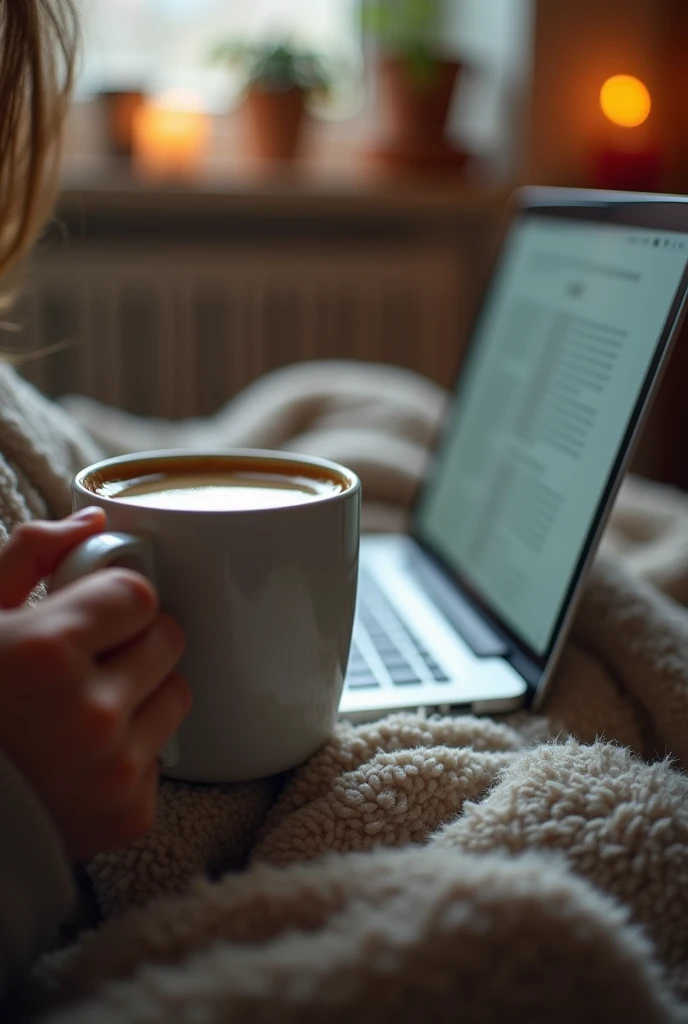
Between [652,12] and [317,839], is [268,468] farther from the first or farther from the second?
[652,12]

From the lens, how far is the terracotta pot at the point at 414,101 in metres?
1.49

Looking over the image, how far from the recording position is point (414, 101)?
59.1 inches

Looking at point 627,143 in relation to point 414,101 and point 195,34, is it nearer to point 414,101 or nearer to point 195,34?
point 414,101

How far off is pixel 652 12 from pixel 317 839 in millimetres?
1519

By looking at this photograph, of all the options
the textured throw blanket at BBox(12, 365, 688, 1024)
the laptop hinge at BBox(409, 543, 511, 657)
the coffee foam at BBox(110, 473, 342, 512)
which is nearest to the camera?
the textured throw blanket at BBox(12, 365, 688, 1024)

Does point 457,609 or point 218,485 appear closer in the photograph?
point 218,485

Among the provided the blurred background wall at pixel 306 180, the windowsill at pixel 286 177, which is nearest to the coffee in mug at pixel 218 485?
the windowsill at pixel 286 177

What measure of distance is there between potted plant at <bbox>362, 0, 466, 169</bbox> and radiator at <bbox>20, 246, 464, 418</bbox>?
158 millimetres

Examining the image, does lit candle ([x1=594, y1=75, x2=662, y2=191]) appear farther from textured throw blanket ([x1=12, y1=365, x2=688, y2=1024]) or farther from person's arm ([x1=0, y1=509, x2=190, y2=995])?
person's arm ([x1=0, y1=509, x2=190, y2=995])

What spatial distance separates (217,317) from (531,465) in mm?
1013

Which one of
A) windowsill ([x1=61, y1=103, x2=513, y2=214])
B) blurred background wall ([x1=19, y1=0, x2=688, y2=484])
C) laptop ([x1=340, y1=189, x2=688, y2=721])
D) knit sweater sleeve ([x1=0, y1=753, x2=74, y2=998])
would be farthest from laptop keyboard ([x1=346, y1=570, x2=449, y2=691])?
blurred background wall ([x1=19, y1=0, x2=688, y2=484])

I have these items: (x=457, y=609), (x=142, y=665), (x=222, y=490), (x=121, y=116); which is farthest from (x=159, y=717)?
(x=121, y=116)

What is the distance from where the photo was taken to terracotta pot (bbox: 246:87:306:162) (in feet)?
4.91

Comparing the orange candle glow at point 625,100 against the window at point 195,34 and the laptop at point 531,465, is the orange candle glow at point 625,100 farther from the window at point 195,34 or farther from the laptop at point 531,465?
the laptop at point 531,465
